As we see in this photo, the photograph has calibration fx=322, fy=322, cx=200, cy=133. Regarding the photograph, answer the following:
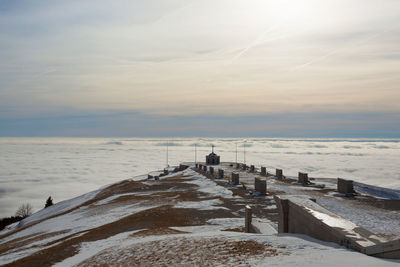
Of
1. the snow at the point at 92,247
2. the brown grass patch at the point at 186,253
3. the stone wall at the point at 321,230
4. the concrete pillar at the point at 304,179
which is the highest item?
the stone wall at the point at 321,230

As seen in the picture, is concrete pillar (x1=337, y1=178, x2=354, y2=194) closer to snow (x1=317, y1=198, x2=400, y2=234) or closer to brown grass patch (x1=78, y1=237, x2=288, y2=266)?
snow (x1=317, y1=198, x2=400, y2=234)

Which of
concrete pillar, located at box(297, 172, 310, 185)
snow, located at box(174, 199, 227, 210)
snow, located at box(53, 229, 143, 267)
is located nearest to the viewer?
snow, located at box(53, 229, 143, 267)

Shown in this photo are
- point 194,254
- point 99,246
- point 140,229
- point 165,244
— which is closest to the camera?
point 194,254

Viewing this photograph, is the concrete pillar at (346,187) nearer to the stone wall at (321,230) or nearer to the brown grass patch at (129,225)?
the brown grass patch at (129,225)

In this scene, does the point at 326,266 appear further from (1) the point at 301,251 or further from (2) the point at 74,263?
(2) the point at 74,263

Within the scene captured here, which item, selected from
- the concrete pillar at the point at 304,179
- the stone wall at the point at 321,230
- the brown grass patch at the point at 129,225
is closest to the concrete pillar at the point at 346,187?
the concrete pillar at the point at 304,179

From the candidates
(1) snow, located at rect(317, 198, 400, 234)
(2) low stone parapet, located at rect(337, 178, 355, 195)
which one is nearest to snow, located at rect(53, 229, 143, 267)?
(1) snow, located at rect(317, 198, 400, 234)

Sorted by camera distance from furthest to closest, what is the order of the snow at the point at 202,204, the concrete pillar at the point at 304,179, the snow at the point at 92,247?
the concrete pillar at the point at 304,179
the snow at the point at 202,204
the snow at the point at 92,247

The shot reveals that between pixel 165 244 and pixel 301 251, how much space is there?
559cm

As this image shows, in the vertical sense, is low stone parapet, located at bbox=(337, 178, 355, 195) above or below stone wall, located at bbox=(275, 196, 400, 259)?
below

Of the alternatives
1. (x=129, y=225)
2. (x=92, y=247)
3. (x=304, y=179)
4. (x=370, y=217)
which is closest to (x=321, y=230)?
(x=92, y=247)

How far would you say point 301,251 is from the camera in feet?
32.6

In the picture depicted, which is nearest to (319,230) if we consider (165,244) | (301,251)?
(301,251)

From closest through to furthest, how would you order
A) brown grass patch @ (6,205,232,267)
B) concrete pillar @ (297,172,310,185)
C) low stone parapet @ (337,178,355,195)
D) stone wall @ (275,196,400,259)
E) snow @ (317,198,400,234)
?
1. stone wall @ (275,196,400,259)
2. brown grass patch @ (6,205,232,267)
3. snow @ (317,198,400,234)
4. low stone parapet @ (337,178,355,195)
5. concrete pillar @ (297,172,310,185)
